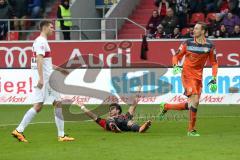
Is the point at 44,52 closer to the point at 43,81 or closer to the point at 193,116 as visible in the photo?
the point at 43,81

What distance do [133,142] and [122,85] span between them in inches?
378

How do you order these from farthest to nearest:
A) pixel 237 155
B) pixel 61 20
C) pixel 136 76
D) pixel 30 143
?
pixel 61 20 < pixel 136 76 < pixel 30 143 < pixel 237 155

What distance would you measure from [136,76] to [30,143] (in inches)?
379

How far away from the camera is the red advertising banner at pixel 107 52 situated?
2866cm

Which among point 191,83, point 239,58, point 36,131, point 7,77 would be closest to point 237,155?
point 191,83

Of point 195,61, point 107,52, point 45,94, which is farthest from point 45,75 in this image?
point 107,52

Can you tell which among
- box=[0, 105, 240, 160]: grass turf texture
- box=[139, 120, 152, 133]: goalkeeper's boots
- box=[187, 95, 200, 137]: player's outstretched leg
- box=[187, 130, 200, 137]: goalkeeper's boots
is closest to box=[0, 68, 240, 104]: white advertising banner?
box=[0, 105, 240, 160]: grass turf texture

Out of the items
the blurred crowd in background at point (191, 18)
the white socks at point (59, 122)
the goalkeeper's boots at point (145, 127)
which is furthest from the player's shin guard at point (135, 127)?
the blurred crowd in background at point (191, 18)

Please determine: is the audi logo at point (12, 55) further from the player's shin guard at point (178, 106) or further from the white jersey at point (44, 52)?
the white jersey at point (44, 52)

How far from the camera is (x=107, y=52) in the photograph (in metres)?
29.2

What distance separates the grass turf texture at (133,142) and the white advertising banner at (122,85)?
3.15m

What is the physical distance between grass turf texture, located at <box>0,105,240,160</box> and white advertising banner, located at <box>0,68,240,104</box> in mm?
3152

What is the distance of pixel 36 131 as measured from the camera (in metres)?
17.0

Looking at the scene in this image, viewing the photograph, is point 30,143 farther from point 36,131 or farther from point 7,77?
point 7,77
